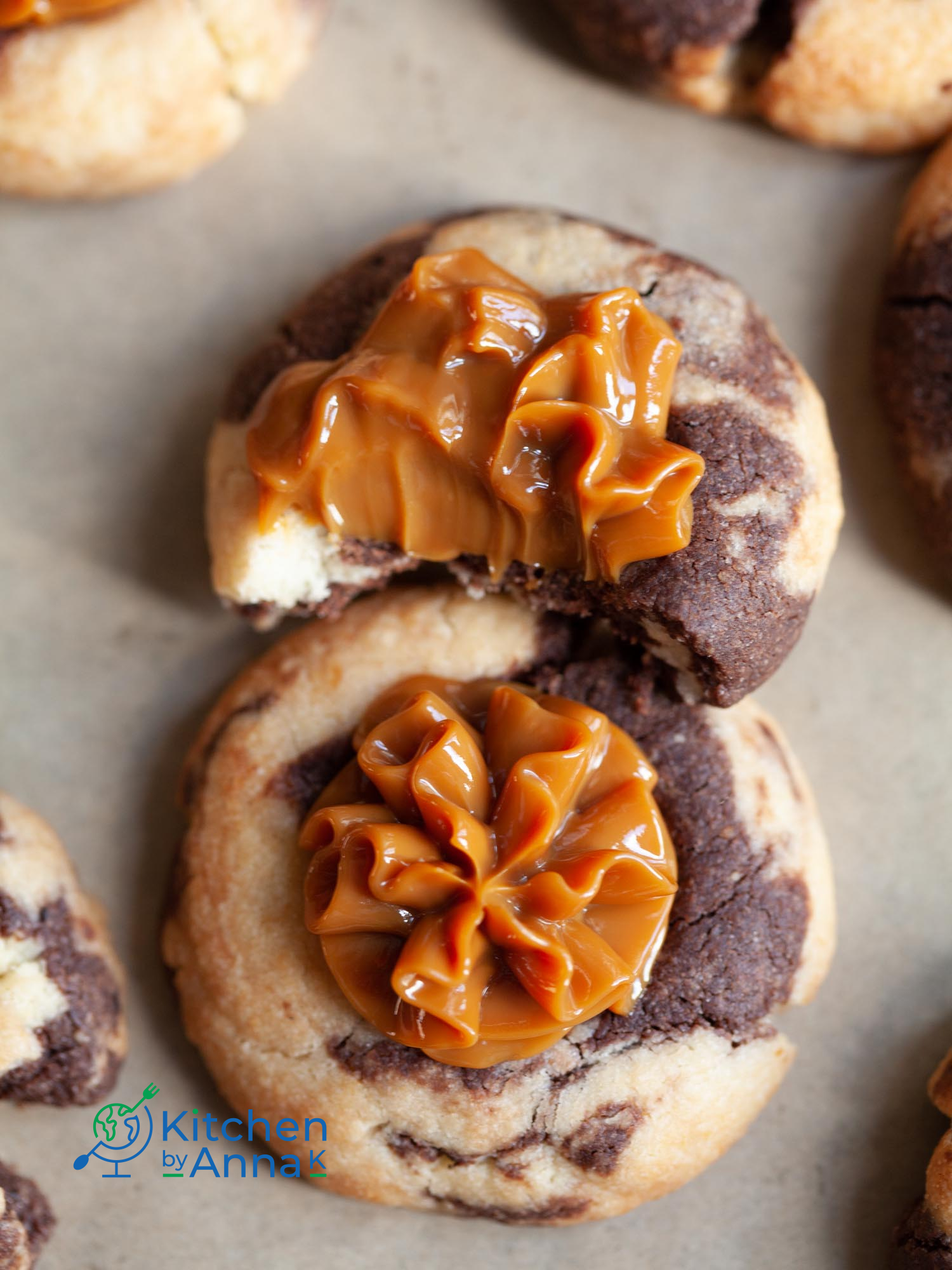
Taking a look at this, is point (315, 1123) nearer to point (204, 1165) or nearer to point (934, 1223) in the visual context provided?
point (204, 1165)

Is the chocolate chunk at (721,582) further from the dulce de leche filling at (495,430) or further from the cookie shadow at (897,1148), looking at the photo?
the cookie shadow at (897,1148)

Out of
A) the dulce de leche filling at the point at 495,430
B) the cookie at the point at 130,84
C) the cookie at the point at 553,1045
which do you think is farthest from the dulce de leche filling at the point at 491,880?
the cookie at the point at 130,84

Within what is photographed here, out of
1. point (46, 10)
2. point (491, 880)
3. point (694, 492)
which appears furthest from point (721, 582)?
point (46, 10)

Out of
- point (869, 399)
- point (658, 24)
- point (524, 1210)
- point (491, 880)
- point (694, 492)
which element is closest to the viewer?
point (491, 880)

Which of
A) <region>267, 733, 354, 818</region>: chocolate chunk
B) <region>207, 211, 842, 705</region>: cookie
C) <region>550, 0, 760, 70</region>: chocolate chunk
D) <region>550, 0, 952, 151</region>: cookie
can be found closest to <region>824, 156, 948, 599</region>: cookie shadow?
<region>550, 0, 952, 151</region>: cookie

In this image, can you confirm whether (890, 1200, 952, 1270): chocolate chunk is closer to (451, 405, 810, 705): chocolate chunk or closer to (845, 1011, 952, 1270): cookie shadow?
(845, 1011, 952, 1270): cookie shadow
